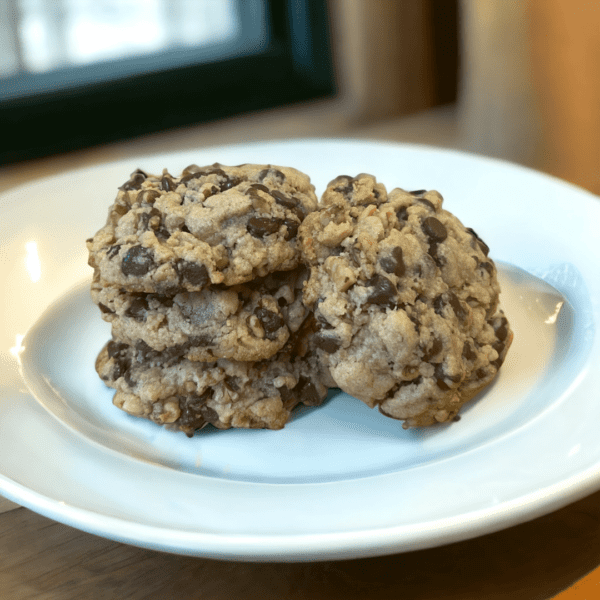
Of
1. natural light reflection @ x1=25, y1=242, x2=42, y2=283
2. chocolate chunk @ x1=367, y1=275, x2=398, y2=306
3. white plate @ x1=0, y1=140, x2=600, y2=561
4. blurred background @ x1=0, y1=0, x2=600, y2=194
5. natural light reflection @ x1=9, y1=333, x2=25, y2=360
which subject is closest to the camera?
white plate @ x1=0, y1=140, x2=600, y2=561

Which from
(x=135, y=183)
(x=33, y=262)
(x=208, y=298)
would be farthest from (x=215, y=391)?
(x=33, y=262)

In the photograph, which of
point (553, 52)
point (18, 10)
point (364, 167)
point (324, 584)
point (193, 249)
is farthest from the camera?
point (18, 10)

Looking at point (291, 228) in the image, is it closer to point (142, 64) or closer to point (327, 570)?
point (327, 570)

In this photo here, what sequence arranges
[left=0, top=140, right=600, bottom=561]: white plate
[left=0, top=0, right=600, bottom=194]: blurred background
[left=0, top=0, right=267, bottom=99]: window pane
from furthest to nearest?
[left=0, top=0, right=267, bottom=99]: window pane < [left=0, top=0, right=600, bottom=194]: blurred background < [left=0, top=140, right=600, bottom=561]: white plate

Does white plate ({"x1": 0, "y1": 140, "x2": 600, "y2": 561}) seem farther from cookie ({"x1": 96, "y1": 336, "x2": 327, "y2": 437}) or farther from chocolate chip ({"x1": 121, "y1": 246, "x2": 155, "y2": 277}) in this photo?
chocolate chip ({"x1": 121, "y1": 246, "x2": 155, "y2": 277})

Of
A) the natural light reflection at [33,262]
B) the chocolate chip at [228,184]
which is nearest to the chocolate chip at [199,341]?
the chocolate chip at [228,184]

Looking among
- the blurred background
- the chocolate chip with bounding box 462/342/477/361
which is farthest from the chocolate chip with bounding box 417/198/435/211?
the blurred background

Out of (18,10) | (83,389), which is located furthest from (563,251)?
(18,10)

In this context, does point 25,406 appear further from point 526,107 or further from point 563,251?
point 526,107
